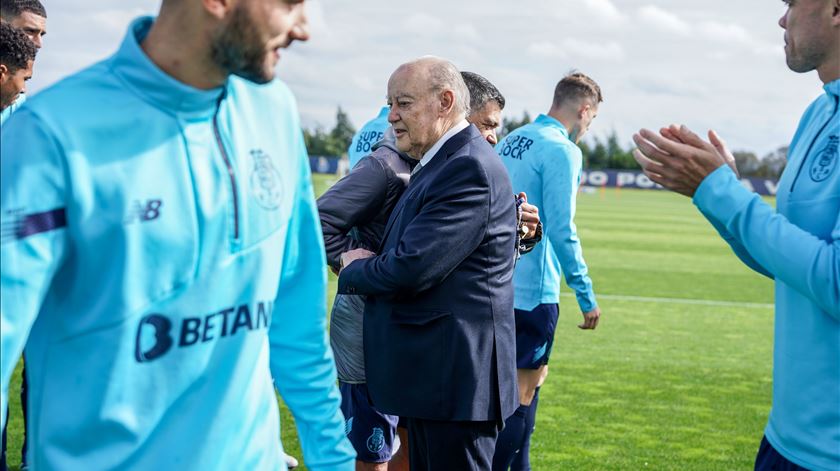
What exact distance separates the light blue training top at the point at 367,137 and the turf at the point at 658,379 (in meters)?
1.97

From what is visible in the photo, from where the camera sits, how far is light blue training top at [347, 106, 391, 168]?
5.86 metres

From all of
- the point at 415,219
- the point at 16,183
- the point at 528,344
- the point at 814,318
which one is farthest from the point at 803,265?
the point at 528,344

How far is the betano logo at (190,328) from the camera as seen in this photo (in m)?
1.72

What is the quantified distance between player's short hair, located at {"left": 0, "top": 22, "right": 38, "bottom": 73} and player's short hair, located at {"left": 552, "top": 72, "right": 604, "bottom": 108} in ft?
11.0

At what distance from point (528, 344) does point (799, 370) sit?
292cm

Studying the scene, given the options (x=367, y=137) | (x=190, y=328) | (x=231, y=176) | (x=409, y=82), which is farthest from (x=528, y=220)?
(x=190, y=328)

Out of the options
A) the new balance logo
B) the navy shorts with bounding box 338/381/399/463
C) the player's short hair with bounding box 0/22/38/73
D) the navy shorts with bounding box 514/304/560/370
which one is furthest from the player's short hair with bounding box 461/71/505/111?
the new balance logo

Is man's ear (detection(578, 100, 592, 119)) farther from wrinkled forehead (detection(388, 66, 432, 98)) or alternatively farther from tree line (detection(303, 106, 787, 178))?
tree line (detection(303, 106, 787, 178))

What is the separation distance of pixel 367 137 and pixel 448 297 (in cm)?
264

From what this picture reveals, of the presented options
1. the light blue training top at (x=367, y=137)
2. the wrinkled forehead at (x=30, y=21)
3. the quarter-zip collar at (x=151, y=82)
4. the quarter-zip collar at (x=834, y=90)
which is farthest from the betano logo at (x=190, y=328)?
the wrinkled forehead at (x=30, y=21)

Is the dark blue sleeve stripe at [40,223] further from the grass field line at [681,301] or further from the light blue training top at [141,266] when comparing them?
the grass field line at [681,301]

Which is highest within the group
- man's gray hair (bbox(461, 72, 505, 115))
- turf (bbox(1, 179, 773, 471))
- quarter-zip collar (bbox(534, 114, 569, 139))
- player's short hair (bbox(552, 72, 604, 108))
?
man's gray hair (bbox(461, 72, 505, 115))

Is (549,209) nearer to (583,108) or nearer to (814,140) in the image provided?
(583,108)

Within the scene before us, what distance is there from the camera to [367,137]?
5.89 m
